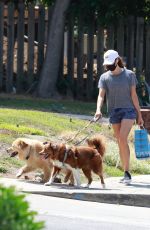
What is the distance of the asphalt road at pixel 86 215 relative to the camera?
27.5ft

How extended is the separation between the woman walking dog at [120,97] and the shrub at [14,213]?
7.49 meters

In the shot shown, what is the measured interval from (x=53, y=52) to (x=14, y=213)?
1751 centimetres

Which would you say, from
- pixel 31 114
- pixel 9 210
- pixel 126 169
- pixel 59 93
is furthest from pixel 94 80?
pixel 9 210

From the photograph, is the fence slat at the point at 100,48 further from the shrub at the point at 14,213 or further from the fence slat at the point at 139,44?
the shrub at the point at 14,213

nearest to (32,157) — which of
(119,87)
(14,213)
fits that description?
(119,87)

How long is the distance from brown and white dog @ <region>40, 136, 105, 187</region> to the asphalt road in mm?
633

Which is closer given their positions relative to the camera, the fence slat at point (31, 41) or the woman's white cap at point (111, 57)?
the woman's white cap at point (111, 57)

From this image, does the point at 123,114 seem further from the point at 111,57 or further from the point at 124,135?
the point at 111,57

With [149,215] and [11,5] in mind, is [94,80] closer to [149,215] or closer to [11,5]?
[11,5]

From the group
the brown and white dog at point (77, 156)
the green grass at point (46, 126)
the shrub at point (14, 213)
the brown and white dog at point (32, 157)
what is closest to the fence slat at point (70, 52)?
the green grass at point (46, 126)

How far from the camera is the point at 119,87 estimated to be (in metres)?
11.2

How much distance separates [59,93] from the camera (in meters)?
21.5

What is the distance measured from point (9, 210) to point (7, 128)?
10915 mm

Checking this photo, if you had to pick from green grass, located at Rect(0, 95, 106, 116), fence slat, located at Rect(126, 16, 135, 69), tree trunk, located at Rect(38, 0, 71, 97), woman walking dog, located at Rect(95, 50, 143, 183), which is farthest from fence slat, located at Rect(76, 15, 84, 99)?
woman walking dog, located at Rect(95, 50, 143, 183)
